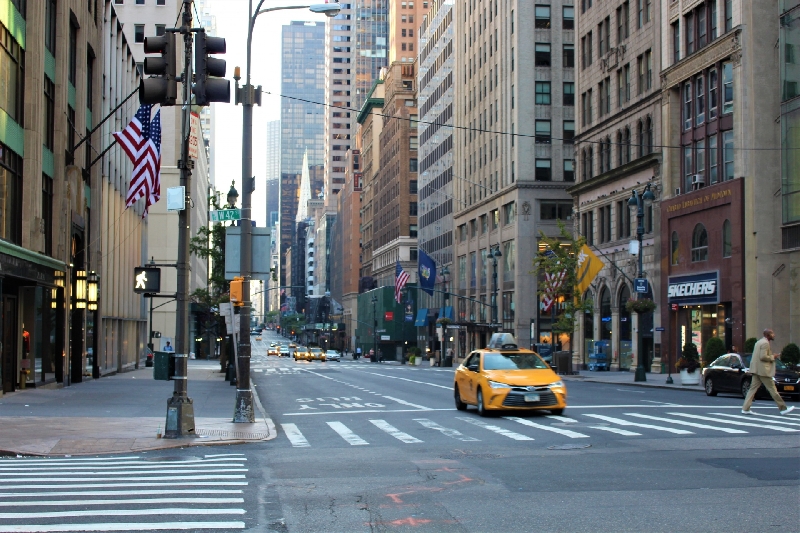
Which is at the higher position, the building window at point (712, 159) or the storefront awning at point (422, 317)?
the building window at point (712, 159)

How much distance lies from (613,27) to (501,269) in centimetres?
2790

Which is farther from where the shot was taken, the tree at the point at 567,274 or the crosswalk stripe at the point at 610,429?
the tree at the point at 567,274

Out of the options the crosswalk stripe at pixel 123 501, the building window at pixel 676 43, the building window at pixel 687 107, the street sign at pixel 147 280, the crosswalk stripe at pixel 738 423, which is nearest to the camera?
the crosswalk stripe at pixel 123 501

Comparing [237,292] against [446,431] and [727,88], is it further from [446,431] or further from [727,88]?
[727,88]

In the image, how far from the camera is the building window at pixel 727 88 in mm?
47688

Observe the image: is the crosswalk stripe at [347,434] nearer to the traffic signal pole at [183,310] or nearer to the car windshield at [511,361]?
the traffic signal pole at [183,310]

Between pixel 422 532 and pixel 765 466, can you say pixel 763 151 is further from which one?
pixel 422 532

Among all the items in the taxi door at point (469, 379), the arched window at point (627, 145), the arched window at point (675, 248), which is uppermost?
the arched window at point (627, 145)

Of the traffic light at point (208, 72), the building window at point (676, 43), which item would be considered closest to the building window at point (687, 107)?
the building window at point (676, 43)

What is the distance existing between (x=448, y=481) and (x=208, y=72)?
9534 mm

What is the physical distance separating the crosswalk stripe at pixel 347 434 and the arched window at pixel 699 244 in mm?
34463

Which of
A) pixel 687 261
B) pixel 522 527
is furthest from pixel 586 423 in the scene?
pixel 687 261

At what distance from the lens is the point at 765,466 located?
12938mm

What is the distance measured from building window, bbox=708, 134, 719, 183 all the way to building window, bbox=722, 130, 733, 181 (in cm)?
79
